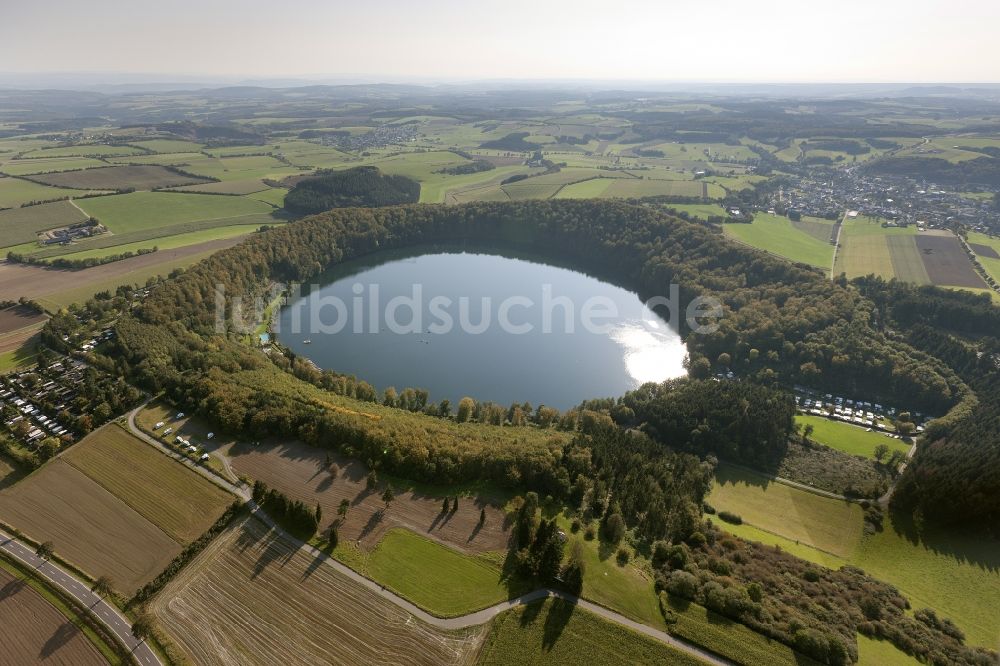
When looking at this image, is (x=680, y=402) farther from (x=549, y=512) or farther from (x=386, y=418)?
(x=386, y=418)

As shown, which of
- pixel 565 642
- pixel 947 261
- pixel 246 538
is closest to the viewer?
pixel 565 642

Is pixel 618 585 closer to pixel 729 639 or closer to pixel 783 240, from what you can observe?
pixel 729 639

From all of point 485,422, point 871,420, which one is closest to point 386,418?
point 485,422

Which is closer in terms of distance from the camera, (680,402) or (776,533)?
(776,533)

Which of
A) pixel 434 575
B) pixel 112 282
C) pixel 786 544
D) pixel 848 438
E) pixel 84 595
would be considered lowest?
pixel 848 438

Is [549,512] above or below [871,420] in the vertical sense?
above

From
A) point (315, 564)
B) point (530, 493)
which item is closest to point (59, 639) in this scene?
point (315, 564)

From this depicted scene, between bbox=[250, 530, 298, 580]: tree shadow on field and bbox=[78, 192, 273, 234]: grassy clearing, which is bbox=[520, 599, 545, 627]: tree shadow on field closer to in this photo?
bbox=[250, 530, 298, 580]: tree shadow on field

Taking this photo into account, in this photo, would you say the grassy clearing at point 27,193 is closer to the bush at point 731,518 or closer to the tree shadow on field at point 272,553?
the tree shadow on field at point 272,553

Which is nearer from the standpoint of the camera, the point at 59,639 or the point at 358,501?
the point at 59,639
